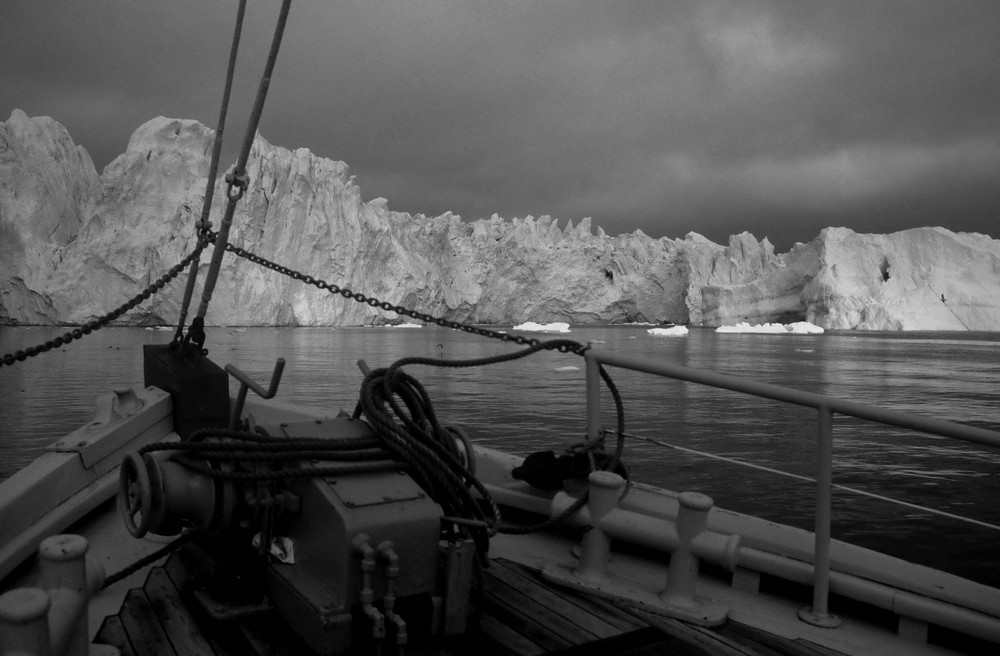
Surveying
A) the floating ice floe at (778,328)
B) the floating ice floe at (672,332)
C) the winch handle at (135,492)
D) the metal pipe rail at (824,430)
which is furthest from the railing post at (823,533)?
the floating ice floe at (778,328)

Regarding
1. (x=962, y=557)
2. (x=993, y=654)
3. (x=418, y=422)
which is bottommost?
(x=962, y=557)

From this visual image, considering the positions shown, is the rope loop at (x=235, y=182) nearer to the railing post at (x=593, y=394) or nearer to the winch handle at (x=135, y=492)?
the winch handle at (x=135, y=492)

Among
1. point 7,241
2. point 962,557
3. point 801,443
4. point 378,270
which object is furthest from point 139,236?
point 962,557

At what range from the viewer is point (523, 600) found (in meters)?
1.95

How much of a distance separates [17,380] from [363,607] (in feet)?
59.8

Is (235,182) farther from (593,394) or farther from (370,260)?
(370,260)

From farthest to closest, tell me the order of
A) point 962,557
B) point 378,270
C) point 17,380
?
1. point 378,270
2. point 17,380
3. point 962,557

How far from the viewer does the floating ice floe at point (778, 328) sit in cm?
5650

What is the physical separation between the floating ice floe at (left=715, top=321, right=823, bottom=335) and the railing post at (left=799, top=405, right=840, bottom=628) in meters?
57.7

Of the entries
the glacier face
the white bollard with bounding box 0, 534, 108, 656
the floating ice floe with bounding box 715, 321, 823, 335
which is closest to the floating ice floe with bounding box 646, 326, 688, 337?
the floating ice floe with bounding box 715, 321, 823, 335

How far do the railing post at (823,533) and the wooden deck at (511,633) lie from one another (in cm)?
15

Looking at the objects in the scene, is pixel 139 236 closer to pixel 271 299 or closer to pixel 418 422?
pixel 271 299

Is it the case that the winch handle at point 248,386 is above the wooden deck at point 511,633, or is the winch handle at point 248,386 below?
above

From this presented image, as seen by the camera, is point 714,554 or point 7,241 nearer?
point 714,554
